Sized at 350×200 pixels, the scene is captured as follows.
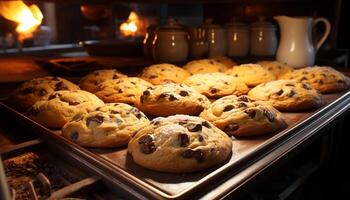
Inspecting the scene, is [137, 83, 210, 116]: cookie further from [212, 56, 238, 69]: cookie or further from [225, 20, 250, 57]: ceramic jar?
[225, 20, 250, 57]: ceramic jar

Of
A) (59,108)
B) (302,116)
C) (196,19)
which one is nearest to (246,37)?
(302,116)

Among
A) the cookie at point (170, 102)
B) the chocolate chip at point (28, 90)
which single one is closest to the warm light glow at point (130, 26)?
the chocolate chip at point (28, 90)

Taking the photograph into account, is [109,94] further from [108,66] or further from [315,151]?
[315,151]

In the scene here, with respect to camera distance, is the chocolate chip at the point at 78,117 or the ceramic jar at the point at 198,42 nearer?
the chocolate chip at the point at 78,117

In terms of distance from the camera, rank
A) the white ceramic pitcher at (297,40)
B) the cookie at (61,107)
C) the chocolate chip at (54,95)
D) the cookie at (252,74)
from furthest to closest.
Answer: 1. the white ceramic pitcher at (297,40)
2. the cookie at (252,74)
3. the chocolate chip at (54,95)
4. the cookie at (61,107)

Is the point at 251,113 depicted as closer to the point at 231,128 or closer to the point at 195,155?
the point at 231,128

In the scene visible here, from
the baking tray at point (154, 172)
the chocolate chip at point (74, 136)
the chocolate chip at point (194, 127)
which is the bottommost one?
the baking tray at point (154, 172)

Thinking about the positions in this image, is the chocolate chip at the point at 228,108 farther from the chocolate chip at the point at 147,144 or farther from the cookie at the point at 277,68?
the cookie at the point at 277,68

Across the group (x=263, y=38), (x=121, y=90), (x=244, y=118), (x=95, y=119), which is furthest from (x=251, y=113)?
(x=263, y=38)

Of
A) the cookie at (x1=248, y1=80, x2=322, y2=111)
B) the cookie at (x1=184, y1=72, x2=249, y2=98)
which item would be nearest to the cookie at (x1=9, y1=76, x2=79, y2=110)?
the cookie at (x1=184, y1=72, x2=249, y2=98)
